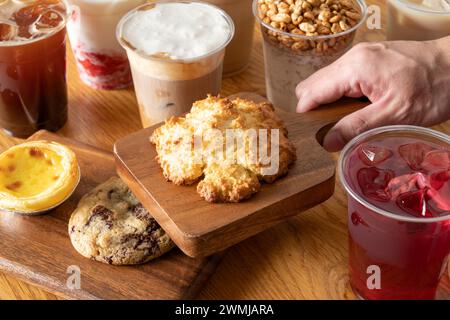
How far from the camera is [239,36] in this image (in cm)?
161

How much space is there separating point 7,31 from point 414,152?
834 millimetres

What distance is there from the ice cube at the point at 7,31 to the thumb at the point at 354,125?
66 cm

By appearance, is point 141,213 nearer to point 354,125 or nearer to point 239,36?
point 354,125

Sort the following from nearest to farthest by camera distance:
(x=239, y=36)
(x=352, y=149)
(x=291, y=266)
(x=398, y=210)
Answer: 1. (x=398, y=210)
2. (x=352, y=149)
3. (x=291, y=266)
4. (x=239, y=36)

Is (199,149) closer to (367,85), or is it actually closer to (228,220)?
(228,220)

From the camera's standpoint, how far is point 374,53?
51.2 inches

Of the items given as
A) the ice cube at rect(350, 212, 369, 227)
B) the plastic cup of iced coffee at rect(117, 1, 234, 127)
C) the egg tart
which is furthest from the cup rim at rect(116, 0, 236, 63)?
the ice cube at rect(350, 212, 369, 227)

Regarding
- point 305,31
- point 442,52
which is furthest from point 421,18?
point 305,31

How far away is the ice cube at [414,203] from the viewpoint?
3.24ft

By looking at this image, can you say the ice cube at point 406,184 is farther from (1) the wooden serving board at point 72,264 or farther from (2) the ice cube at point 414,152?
(1) the wooden serving board at point 72,264

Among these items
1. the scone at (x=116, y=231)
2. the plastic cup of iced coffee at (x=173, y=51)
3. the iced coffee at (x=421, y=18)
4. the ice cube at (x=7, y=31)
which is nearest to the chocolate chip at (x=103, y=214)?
the scone at (x=116, y=231)

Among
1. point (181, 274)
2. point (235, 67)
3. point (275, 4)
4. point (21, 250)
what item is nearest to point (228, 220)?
point (181, 274)

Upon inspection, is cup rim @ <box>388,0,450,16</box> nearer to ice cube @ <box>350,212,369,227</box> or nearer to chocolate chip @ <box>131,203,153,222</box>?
ice cube @ <box>350,212,369,227</box>

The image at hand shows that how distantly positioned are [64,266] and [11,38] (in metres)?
0.49
